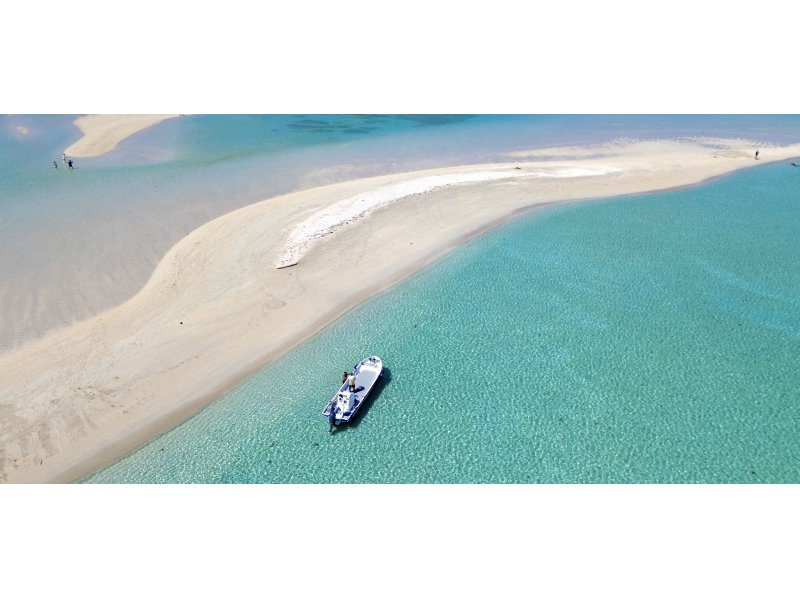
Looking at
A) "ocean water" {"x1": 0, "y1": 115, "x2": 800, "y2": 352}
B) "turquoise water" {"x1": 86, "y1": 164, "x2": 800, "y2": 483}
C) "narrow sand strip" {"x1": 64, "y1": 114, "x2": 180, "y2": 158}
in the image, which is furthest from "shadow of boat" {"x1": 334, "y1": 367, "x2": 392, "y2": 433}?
"narrow sand strip" {"x1": 64, "y1": 114, "x2": 180, "y2": 158}

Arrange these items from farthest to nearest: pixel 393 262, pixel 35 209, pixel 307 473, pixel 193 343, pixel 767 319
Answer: pixel 35 209, pixel 393 262, pixel 767 319, pixel 193 343, pixel 307 473

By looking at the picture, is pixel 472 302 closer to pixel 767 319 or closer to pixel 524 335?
pixel 524 335

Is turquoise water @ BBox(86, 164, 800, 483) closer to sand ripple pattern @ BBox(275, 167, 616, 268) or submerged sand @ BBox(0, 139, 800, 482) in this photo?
submerged sand @ BBox(0, 139, 800, 482)

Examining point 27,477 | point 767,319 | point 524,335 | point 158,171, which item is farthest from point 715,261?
point 158,171

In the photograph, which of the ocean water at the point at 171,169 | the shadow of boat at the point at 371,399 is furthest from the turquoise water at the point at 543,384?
the ocean water at the point at 171,169

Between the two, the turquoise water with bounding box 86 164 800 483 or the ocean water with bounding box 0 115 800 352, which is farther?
the ocean water with bounding box 0 115 800 352

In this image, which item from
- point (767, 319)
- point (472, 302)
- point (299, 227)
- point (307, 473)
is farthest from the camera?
point (299, 227)
